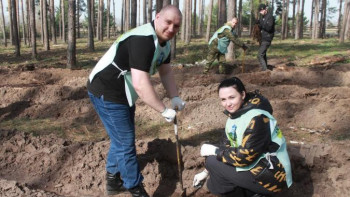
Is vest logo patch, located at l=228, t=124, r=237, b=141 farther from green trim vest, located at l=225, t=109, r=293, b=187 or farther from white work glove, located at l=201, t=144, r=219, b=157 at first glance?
white work glove, located at l=201, t=144, r=219, b=157

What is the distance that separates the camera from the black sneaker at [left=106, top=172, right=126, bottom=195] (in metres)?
3.40

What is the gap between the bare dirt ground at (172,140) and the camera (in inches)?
140

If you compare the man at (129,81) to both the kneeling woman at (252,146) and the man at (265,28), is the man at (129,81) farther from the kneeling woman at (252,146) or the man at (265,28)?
the man at (265,28)

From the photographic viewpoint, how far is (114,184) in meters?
3.44

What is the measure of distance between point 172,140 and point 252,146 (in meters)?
2.91

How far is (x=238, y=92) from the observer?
2.61 m

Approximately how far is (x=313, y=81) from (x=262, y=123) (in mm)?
7112

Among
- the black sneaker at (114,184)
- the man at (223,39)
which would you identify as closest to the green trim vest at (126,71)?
the black sneaker at (114,184)

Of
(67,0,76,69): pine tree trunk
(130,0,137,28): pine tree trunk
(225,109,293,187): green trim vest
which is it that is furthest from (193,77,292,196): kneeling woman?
(130,0,137,28): pine tree trunk

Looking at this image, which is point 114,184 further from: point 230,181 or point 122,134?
point 230,181

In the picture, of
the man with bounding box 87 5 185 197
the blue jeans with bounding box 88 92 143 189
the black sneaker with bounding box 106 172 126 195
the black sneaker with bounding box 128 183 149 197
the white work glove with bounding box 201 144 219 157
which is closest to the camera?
the man with bounding box 87 5 185 197

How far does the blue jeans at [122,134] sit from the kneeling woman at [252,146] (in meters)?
0.83

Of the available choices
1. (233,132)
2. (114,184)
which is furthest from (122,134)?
(233,132)

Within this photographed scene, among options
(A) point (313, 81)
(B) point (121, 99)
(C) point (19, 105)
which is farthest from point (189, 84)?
(B) point (121, 99)
